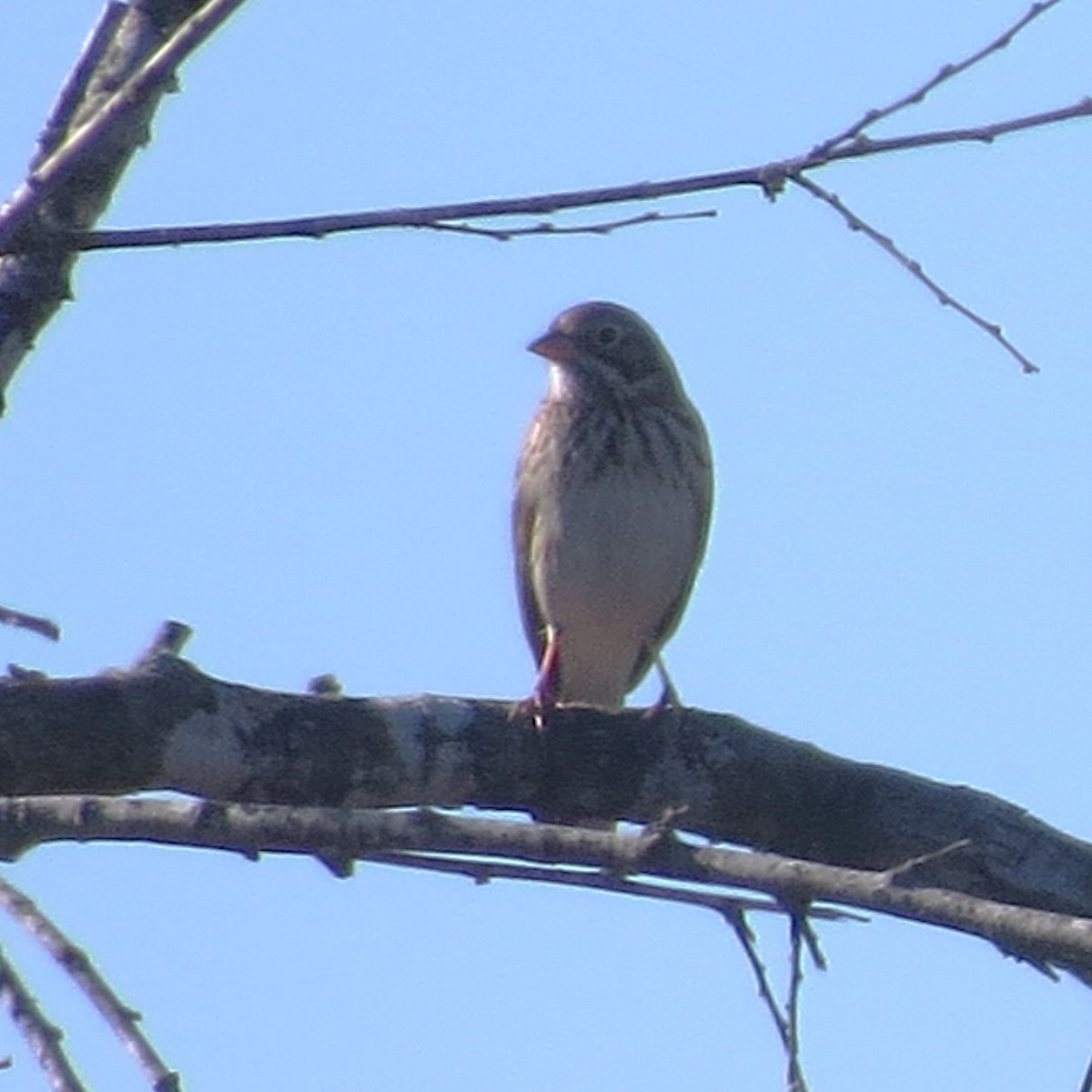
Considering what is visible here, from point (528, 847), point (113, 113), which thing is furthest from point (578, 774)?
point (113, 113)

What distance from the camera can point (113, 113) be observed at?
2873 millimetres

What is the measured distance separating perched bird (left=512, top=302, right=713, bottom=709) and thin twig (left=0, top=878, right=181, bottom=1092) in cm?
358

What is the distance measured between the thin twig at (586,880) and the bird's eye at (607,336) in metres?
4.73

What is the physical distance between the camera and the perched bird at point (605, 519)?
7.64 metres

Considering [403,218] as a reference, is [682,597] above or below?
Result: above

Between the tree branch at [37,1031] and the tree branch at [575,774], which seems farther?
the tree branch at [575,774]

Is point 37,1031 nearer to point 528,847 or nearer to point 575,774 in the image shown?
point 528,847

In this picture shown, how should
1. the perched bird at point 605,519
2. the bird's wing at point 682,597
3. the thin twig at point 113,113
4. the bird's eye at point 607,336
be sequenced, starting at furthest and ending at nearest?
the bird's eye at point 607,336 → the bird's wing at point 682,597 → the perched bird at point 605,519 → the thin twig at point 113,113

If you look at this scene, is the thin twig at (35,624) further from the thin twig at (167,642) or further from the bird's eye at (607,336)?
the bird's eye at (607,336)

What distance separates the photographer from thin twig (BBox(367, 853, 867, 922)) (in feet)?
11.7

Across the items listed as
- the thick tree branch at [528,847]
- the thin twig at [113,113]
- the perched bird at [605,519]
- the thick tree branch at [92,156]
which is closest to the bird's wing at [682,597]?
the perched bird at [605,519]

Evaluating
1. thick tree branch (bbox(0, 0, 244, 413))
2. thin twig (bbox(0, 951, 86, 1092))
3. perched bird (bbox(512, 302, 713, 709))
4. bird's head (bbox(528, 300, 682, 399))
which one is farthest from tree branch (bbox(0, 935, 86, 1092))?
bird's head (bbox(528, 300, 682, 399))

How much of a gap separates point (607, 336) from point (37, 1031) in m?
5.24

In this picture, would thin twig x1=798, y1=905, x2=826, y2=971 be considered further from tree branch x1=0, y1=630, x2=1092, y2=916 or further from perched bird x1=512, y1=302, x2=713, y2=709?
perched bird x1=512, y1=302, x2=713, y2=709
